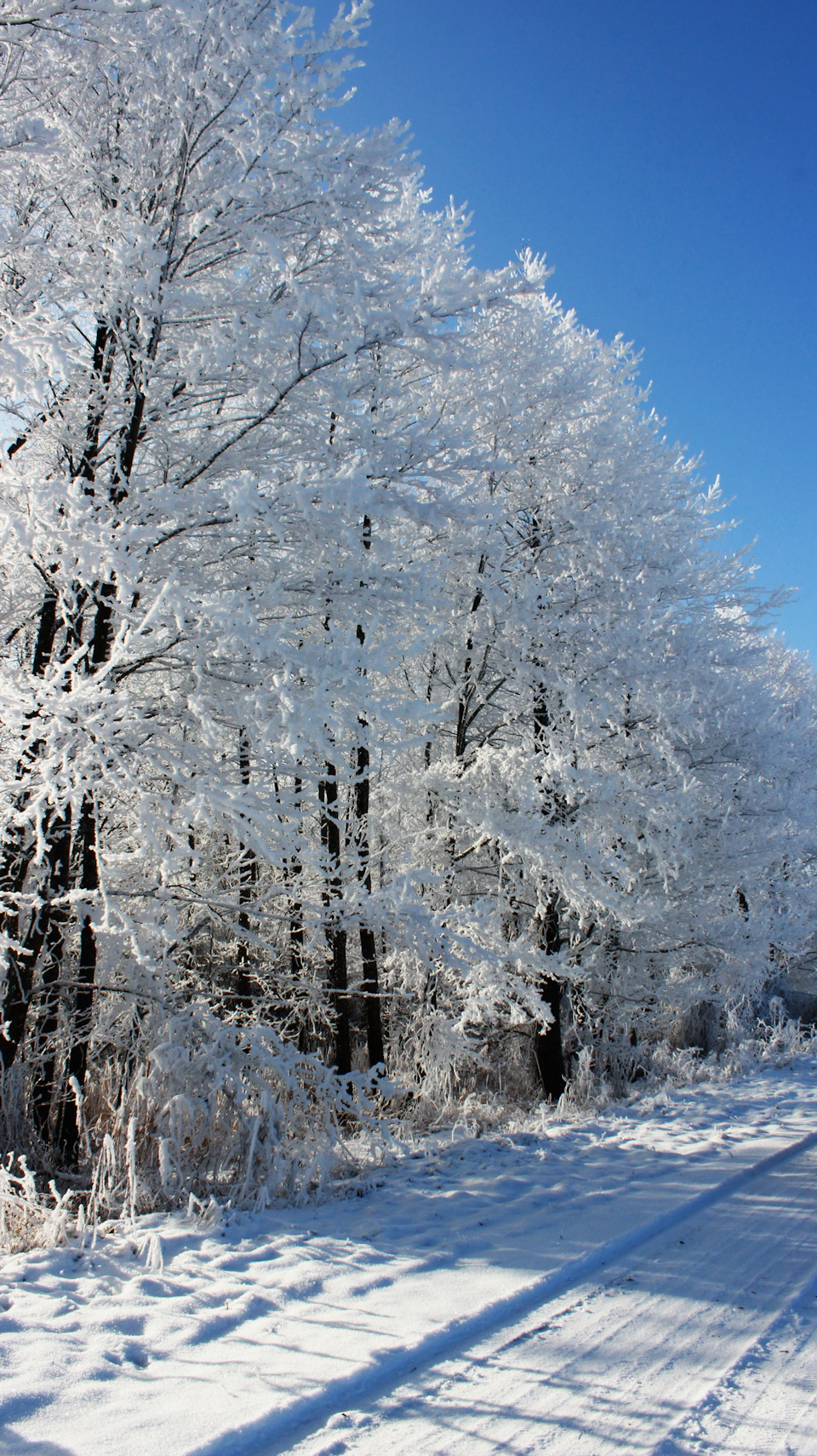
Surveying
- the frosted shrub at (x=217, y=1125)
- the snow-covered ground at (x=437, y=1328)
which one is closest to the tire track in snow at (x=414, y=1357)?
the snow-covered ground at (x=437, y=1328)

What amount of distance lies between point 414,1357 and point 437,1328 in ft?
0.56

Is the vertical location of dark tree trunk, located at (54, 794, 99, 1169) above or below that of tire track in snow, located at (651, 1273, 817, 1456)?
above

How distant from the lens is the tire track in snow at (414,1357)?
6.91 feet

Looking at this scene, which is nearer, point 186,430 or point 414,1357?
point 414,1357

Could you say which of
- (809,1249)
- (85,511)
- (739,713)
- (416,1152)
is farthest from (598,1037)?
(85,511)

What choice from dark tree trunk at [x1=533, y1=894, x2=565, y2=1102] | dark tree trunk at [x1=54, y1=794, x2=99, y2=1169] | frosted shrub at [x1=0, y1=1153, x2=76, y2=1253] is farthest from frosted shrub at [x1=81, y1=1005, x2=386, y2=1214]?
dark tree trunk at [x1=533, y1=894, x2=565, y2=1102]

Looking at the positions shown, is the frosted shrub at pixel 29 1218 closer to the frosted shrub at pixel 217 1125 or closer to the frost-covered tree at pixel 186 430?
the frosted shrub at pixel 217 1125

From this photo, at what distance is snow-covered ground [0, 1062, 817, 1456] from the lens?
217 cm

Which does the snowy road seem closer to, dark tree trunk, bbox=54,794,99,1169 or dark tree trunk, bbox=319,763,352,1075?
dark tree trunk, bbox=54,794,99,1169

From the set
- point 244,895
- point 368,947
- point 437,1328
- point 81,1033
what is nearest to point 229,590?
point 81,1033

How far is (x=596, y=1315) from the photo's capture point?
2.86 m

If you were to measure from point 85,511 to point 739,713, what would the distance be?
7.85 meters

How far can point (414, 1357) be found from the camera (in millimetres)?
2516

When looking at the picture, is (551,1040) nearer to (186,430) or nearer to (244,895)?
(244,895)
